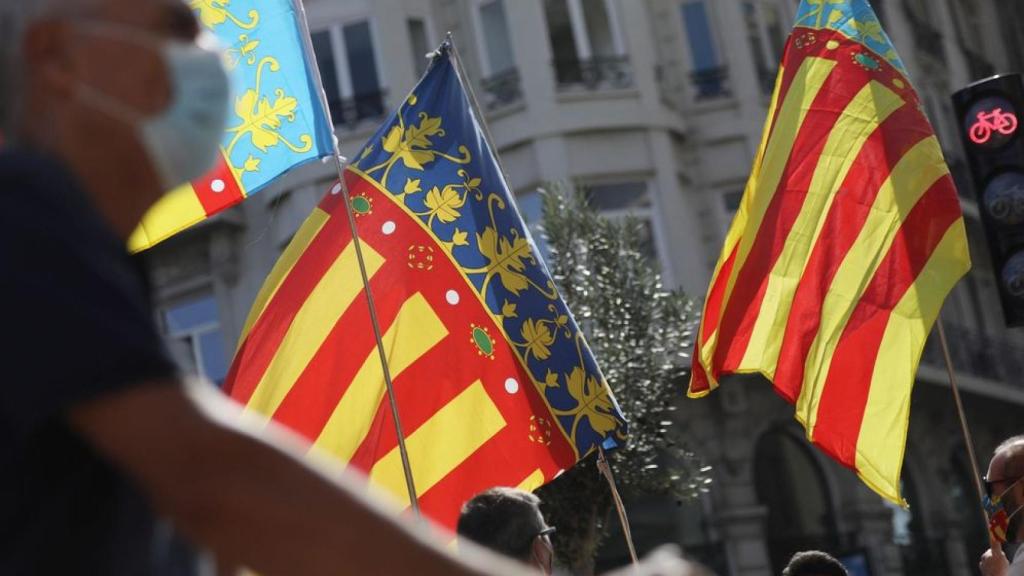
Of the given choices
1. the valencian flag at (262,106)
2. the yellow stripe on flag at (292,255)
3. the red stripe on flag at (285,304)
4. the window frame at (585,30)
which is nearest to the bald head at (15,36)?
the red stripe on flag at (285,304)

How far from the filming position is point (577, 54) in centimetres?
2312

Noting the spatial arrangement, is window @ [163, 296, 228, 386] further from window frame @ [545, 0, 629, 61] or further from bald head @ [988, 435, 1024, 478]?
bald head @ [988, 435, 1024, 478]

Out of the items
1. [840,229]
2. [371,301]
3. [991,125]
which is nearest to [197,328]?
[991,125]

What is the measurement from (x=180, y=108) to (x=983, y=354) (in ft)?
90.4

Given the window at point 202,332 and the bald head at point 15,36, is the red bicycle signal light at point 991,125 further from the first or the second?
the window at point 202,332

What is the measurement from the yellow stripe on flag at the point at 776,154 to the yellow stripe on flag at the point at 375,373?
4.49ft

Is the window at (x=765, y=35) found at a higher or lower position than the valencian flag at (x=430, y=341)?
higher

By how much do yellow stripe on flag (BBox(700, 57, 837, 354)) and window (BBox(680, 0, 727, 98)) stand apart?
1577 centimetres

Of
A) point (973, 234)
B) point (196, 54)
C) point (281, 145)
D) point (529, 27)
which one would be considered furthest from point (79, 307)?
point (973, 234)

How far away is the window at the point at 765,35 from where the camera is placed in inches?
961

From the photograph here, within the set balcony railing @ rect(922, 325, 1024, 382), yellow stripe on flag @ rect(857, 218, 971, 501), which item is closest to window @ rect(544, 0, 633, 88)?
balcony railing @ rect(922, 325, 1024, 382)

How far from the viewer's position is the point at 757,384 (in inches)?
934

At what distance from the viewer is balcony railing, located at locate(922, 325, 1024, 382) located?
27.2m

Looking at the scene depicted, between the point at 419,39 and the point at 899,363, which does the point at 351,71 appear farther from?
the point at 899,363
